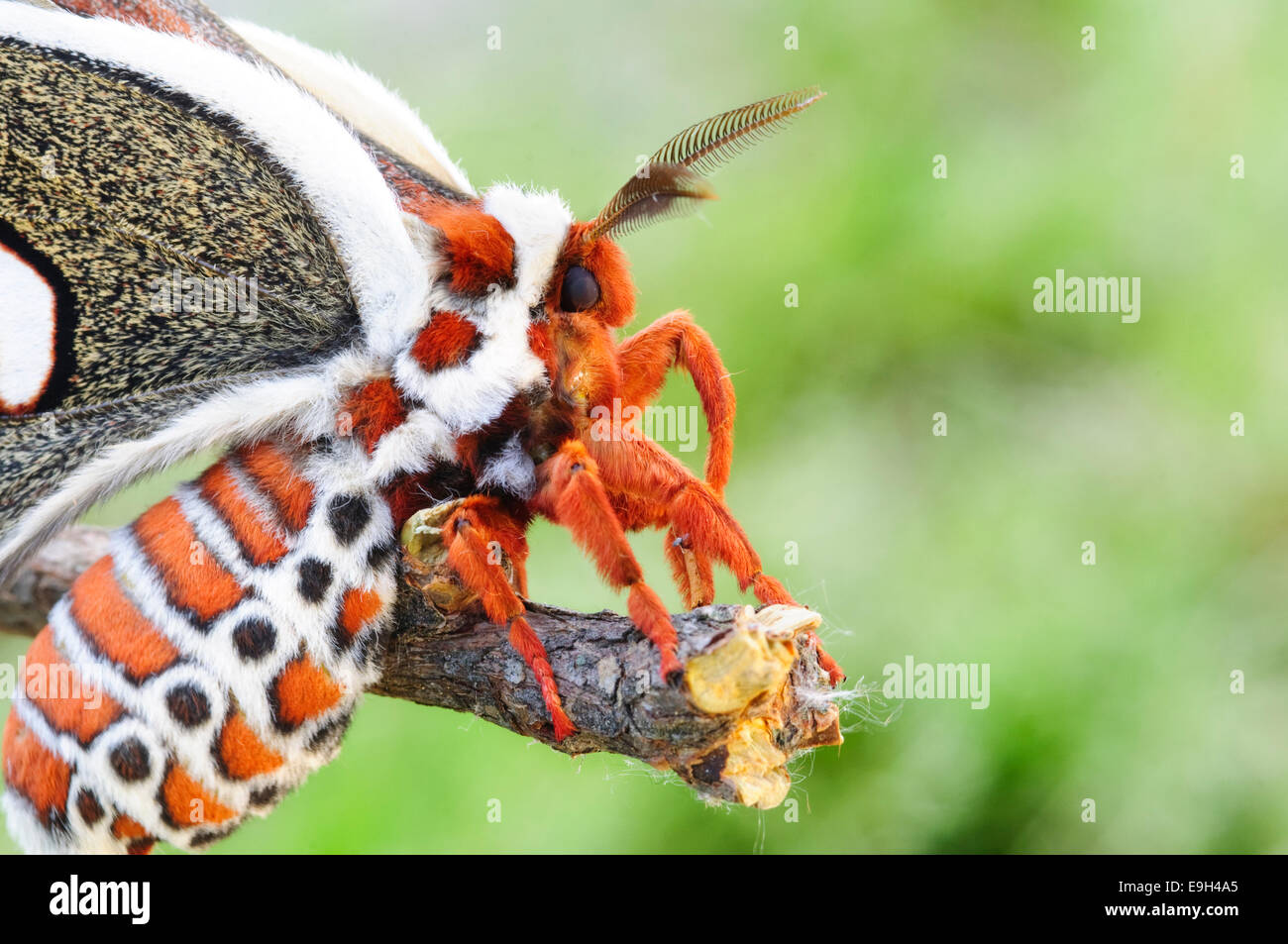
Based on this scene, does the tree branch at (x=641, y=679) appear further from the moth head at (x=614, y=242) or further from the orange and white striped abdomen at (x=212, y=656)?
the moth head at (x=614, y=242)

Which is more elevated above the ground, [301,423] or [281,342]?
[281,342]

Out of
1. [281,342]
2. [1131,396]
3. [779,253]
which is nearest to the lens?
[281,342]

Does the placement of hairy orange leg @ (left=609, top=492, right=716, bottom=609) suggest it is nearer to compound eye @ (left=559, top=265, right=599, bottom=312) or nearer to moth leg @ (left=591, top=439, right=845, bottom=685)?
moth leg @ (left=591, top=439, right=845, bottom=685)

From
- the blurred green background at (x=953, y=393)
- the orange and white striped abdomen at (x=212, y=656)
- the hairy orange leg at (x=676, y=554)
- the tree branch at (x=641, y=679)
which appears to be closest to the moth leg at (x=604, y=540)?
the tree branch at (x=641, y=679)

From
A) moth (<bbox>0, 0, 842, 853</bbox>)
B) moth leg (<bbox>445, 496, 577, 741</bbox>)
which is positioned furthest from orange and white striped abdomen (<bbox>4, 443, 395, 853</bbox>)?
moth leg (<bbox>445, 496, 577, 741</bbox>)

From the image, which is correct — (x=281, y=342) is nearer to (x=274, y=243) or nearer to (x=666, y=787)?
(x=274, y=243)

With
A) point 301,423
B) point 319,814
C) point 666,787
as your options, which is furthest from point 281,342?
point 319,814
